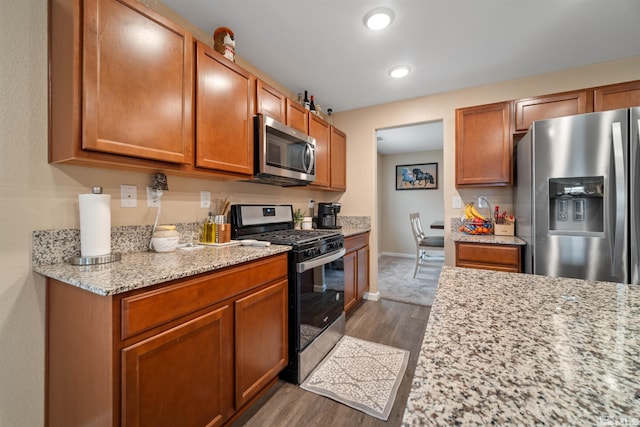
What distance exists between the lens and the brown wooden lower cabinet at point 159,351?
927 mm

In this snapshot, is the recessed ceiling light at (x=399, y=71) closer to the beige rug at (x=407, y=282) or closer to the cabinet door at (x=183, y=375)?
the beige rug at (x=407, y=282)

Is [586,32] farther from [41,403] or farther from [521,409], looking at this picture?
[41,403]

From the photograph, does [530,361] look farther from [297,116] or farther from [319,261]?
[297,116]

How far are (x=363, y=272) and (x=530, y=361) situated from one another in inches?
104

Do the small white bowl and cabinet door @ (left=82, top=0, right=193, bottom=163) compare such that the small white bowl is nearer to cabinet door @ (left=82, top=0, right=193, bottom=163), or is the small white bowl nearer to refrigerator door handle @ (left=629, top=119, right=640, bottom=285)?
A: cabinet door @ (left=82, top=0, right=193, bottom=163)

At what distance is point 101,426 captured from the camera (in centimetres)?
95

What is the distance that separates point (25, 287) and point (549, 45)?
3551 mm

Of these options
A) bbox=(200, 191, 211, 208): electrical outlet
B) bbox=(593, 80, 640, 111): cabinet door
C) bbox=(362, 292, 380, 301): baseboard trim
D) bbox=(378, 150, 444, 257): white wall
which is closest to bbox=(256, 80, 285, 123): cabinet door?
bbox=(200, 191, 211, 208): electrical outlet

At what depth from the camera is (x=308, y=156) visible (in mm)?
2432

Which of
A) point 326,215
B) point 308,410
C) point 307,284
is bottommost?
point 308,410

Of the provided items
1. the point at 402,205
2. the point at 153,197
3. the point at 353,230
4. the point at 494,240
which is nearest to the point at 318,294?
the point at 353,230

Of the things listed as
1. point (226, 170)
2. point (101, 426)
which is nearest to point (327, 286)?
point (226, 170)

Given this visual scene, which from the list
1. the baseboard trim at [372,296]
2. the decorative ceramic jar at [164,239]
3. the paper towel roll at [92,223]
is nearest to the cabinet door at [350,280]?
the baseboard trim at [372,296]

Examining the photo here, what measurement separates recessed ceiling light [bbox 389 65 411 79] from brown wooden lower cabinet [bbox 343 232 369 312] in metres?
1.60
